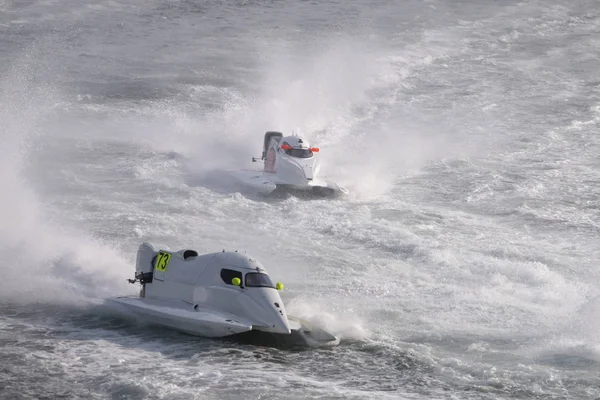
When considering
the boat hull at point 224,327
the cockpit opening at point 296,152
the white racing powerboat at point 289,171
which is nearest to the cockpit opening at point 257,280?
the boat hull at point 224,327

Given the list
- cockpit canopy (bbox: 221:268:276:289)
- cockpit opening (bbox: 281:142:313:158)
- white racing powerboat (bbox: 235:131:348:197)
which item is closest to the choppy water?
white racing powerboat (bbox: 235:131:348:197)

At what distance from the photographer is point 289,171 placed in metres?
41.0

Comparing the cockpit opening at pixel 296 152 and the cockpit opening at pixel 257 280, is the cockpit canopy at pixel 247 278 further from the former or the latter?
the cockpit opening at pixel 296 152

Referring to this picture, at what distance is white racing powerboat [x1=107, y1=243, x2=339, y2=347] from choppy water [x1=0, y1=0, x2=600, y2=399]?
0.49 m

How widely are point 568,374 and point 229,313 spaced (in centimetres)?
855

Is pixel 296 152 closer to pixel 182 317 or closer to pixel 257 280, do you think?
pixel 257 280

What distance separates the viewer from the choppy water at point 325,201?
2558 cm

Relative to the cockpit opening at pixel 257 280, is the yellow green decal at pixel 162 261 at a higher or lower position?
higher

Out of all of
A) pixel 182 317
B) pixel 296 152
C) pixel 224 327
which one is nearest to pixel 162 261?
pixel 182 317

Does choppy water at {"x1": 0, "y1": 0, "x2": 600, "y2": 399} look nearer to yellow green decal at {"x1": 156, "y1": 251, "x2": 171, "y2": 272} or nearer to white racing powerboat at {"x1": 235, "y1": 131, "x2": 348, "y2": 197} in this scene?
white racing powerboat at {"x1": 235, "y1": 131, "x2": 348, "y2": 197}

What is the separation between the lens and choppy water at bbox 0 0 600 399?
25578mm

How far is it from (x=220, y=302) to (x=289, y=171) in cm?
1458

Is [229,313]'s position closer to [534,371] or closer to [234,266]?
[234,266]

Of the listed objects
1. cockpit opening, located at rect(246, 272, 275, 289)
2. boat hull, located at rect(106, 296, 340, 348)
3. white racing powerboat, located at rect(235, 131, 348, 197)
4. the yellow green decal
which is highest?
white racing powerboat, located at rect(235, 131, 348, 197)
